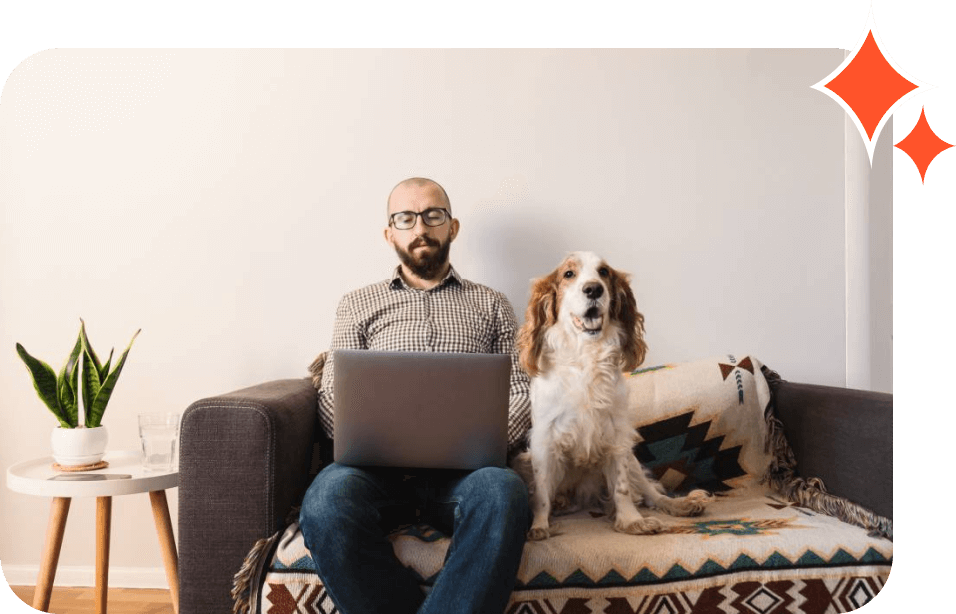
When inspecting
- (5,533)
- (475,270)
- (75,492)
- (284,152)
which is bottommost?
(5,533)

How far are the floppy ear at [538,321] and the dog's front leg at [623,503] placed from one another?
1.15 ft

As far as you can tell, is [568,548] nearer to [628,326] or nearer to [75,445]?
[628,326]

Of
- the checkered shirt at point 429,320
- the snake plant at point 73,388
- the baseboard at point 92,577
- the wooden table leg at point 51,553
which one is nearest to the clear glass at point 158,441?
the snake plant at point 73,388

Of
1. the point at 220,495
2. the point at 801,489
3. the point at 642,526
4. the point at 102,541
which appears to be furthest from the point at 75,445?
the point at 801,489

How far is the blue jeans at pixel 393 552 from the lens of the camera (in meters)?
1.56

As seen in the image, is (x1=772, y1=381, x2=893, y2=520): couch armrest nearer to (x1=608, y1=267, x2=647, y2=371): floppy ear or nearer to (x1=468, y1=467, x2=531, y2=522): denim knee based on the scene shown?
(x1=608, y1=267, x2=647, y2=371): floppy ear

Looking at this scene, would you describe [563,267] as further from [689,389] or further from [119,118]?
[119,118]

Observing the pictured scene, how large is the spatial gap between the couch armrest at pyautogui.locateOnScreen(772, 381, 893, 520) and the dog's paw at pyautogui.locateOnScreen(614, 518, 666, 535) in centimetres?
59

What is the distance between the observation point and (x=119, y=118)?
2680 millimetres

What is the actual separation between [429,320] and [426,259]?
0.22 m

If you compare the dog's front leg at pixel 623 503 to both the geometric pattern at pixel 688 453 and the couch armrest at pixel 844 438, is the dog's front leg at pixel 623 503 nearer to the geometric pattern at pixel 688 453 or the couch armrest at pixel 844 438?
the geometric pattern at pixel 688 453

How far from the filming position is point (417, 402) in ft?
5.35

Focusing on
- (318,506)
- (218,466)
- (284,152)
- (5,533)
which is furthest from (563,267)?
(5,533)

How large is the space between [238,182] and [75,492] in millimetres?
1262
